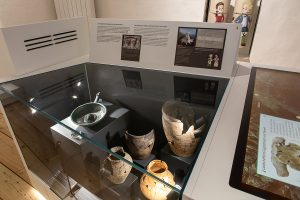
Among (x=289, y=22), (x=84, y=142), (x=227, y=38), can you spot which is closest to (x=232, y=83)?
(x=227, y=38)

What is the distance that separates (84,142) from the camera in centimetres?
63

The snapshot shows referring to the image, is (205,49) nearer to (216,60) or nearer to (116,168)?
(216,60)

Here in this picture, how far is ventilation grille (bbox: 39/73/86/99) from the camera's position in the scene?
840 mm

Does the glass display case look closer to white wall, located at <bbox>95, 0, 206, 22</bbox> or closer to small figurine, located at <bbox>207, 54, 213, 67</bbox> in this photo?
small figurine, located at <bbox>207, 54, 213, 67</bbox>

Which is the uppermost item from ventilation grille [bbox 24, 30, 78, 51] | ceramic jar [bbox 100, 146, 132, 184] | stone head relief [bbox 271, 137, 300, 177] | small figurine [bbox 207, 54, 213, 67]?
ventilation grille [bbox 24, 30, 78, 51]

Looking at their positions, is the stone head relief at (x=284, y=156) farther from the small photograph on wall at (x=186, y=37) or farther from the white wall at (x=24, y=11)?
the white wall at (x=24, y=11)

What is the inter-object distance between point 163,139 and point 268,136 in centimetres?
25

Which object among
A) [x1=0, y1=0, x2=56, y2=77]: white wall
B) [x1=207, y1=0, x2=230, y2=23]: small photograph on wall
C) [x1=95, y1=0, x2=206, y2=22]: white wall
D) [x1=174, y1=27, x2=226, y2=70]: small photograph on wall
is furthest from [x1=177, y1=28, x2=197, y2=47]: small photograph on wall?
[x1=0, y1=0, x2=56, y2=77]: white wall

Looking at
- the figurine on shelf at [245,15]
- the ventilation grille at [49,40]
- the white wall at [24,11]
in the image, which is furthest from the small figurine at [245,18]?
the white wall at [24,11]

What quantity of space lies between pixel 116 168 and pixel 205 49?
0.54m

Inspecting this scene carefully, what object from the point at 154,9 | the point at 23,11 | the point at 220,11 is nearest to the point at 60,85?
the point at 220,11

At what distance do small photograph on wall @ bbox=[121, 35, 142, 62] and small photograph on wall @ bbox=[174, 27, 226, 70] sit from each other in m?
0.19

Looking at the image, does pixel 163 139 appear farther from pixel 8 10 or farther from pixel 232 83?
pixel 8 10

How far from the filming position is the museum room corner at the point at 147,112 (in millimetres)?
464
